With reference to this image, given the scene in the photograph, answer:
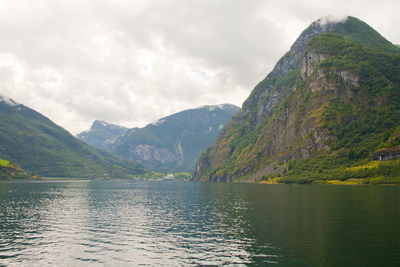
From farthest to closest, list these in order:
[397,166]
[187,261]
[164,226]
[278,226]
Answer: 1. [397,166]
2. [164,226]
3. [278,226]
4. [187,261]

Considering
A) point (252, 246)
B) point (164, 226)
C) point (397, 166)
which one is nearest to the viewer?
point (252, 246)

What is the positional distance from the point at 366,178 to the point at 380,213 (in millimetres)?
145125

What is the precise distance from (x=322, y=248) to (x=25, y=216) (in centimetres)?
6958

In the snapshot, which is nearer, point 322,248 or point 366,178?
point 322,248

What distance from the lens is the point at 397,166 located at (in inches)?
7505

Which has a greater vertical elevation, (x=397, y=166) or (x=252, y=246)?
(x=397, y=166)

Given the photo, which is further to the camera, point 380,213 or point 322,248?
point 380,213

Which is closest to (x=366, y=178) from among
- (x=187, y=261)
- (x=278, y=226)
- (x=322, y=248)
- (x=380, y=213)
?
(x=380, y=213)

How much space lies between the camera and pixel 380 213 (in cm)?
6856

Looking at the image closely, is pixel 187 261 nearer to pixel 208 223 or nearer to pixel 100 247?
pixel 100 247

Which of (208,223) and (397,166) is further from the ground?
(397,166)

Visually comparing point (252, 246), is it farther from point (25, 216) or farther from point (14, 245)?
point (25, 216)

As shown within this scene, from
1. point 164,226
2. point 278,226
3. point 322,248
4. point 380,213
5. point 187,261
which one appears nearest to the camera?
point 187,261

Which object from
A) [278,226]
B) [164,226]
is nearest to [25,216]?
[164,226]
